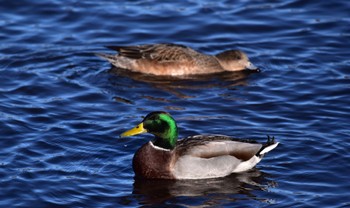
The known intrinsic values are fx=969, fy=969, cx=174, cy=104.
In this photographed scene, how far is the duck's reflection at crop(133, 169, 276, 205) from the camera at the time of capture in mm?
13031

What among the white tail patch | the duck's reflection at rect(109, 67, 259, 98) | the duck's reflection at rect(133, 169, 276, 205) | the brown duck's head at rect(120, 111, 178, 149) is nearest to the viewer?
the duck's reflection at rect(133, 169, 276, 205)

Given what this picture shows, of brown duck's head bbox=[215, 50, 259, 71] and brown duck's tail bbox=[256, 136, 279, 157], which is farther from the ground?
brown duck's head bbox=[215, 50, 259, 71]

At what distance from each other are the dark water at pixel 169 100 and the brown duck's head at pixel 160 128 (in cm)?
58

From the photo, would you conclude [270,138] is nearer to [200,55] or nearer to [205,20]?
[200,55]

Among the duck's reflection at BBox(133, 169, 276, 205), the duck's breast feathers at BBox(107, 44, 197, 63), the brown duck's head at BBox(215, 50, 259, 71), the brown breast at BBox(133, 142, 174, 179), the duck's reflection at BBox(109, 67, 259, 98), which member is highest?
the duck's breast feathers at BBox(107, 44, 197, 63)

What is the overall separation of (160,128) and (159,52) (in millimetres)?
4727

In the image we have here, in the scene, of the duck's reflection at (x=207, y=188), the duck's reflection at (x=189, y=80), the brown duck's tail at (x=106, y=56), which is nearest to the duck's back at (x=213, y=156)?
the duck's reflection at (x=207, y=188)

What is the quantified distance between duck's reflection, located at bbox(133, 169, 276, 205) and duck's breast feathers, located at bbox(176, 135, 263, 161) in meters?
0.34

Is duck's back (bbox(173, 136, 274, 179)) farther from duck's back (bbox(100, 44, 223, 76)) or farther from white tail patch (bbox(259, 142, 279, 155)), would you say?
duck's back (bbox(100, 44, 223, 76))

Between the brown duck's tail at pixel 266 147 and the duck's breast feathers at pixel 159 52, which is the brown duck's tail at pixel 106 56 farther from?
the brown duck's tail at pixel 266 147

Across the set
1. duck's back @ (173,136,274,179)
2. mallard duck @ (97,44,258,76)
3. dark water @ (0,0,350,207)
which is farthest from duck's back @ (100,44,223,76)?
duck's back @ (173,136,274,179)

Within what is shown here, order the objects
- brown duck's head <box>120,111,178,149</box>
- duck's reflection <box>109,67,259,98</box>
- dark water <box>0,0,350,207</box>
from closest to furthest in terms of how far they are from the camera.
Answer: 1. dark water <box>0,0,350,207</box>
2. brown duck's head <box>120,111,178,149</box>
3. duck's reflection <box>109,67,259,98</box>

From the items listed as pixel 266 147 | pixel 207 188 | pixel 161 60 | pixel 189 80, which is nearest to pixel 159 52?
pixel 161 60

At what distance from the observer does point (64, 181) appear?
43.6 feet
